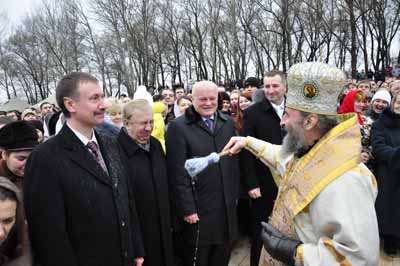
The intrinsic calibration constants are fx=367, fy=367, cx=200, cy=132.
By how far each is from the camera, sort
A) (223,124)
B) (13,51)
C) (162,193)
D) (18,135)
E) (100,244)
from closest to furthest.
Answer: (100,244) < (18,135) < (162,193) < (223,124) < (13,51)

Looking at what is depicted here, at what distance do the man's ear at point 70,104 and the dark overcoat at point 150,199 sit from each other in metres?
0.81

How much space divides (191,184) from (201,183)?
0.10m

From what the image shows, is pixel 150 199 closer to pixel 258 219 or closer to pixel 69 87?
pixel 69 87

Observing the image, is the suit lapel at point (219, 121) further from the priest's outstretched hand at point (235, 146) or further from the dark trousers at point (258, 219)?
the dark trousers at point (258, 219)

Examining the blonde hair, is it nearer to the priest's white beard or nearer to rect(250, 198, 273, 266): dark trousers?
the priest's white beard

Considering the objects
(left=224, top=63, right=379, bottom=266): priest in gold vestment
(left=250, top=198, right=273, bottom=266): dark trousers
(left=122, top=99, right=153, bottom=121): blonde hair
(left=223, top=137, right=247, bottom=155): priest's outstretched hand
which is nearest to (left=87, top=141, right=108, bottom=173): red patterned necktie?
(left=122, top=99, right=153, bottom=121): blonde hair

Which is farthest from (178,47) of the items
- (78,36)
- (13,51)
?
(13,51)

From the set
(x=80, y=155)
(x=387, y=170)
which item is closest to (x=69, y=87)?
(x=80, y=155)

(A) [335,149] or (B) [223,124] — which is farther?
(B) [223,124]

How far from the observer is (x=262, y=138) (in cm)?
407

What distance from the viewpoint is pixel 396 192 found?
181 inches

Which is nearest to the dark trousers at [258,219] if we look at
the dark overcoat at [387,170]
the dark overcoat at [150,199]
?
the dark overcoat at [150,199]

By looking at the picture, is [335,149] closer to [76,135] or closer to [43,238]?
[76,135]

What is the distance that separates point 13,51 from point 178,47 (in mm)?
17027
